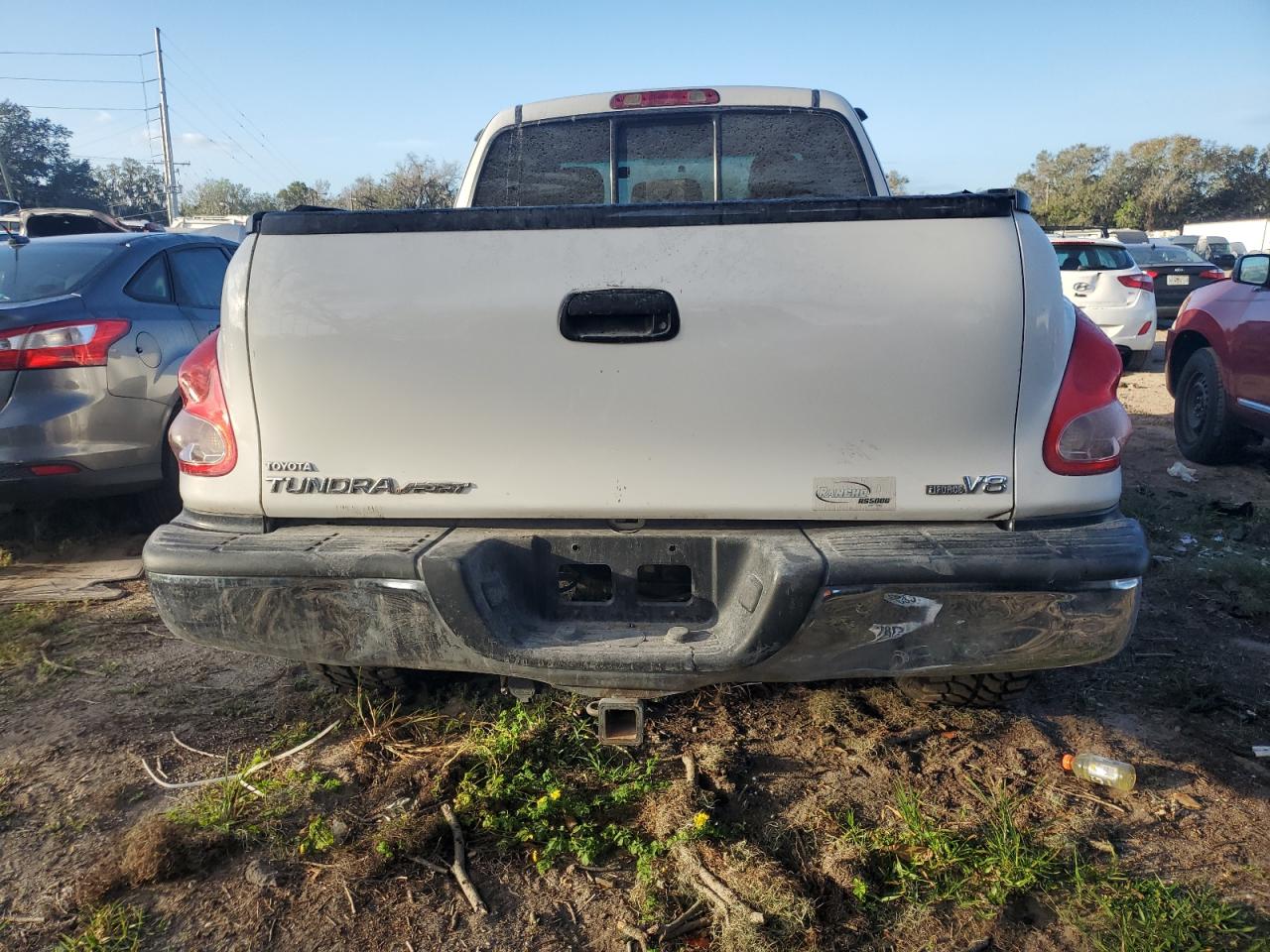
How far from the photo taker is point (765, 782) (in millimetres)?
2521

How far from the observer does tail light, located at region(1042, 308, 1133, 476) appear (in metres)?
2.12

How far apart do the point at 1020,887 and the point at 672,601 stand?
107cm

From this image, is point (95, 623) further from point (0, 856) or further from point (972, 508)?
point (972, 508)

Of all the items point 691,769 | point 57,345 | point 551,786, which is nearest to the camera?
point 551,786

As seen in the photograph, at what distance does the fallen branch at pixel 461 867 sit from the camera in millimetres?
2047

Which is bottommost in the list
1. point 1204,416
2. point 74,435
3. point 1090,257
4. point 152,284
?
point 1204,416

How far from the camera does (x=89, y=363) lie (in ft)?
13.8

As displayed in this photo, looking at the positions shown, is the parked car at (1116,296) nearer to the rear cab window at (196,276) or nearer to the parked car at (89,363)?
the rear cab window at (196,276)

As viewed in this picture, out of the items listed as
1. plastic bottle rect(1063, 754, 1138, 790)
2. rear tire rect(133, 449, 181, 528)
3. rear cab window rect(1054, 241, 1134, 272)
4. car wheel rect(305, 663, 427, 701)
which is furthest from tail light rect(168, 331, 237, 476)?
rear cab window rect(1054, 241, 1134, 272)

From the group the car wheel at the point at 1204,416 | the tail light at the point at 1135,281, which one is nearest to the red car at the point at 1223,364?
the car wheel at the point at 1204,416

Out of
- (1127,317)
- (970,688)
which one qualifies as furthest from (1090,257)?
(970,688)

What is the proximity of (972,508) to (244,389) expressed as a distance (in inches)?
74.1

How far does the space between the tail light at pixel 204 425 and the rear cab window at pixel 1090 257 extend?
11.1m

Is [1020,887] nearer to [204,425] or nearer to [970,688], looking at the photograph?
[970,688]
